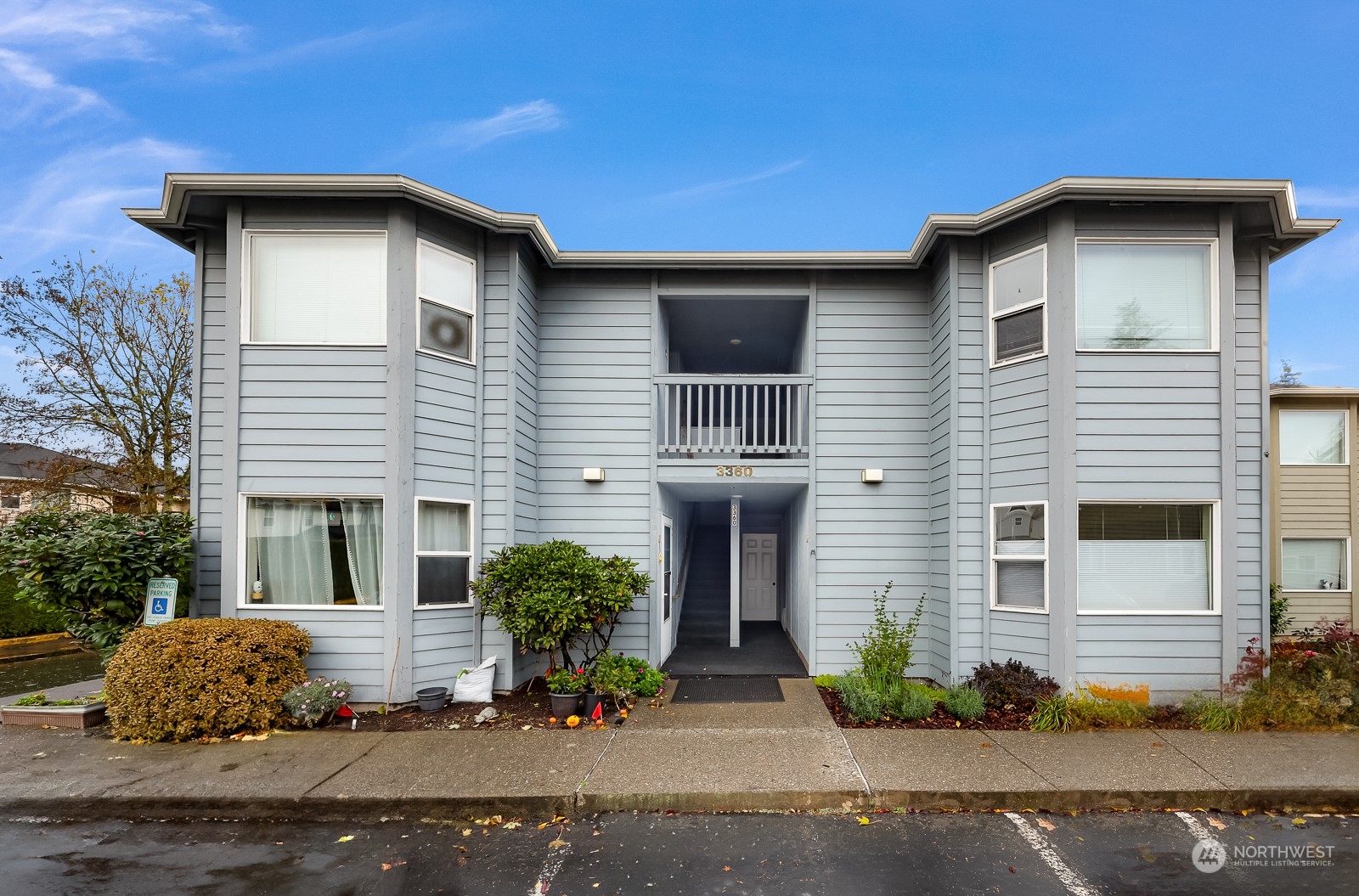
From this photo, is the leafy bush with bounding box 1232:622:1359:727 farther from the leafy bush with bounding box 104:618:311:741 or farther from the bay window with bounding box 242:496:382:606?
the leafy bush with bounding box 104:618:311:741

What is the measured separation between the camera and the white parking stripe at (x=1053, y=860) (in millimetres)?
3549

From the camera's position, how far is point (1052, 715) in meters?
6.07

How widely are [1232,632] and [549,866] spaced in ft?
22.1

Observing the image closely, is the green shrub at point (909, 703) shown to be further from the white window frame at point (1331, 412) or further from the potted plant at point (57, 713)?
the white window frame at point (1331, 412)

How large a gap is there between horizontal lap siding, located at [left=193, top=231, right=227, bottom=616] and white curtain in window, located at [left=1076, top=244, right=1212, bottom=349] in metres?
8.88

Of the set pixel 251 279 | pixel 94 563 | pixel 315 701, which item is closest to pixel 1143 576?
pixel 315 701

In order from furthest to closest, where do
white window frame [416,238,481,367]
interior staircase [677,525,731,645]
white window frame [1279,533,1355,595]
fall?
white window frame [1279,533,1355,595]
interior staircase [677,525,731,645]
white window frame [416,238,481,367]

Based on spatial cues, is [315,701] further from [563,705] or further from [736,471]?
[736,471]

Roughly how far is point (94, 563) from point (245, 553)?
119 centimetres

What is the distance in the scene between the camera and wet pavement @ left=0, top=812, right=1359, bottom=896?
3.60m

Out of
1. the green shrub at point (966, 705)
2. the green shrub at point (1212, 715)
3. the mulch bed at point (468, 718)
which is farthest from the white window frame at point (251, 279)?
the green shrub at point (1212, 715)

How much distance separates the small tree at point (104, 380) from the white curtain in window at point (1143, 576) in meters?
17.3

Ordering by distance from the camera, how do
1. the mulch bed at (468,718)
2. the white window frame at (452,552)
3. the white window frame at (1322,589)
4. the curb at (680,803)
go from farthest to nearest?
the white window frame at (1322,589) → the white window frame at (452,552) → the mulch bed at (468,718) → the curb at (680,803)

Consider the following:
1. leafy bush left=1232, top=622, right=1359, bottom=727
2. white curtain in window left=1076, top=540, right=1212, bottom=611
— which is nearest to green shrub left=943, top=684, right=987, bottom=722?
white curtain in window left=1076, top=540, right=1212, bottom=611
